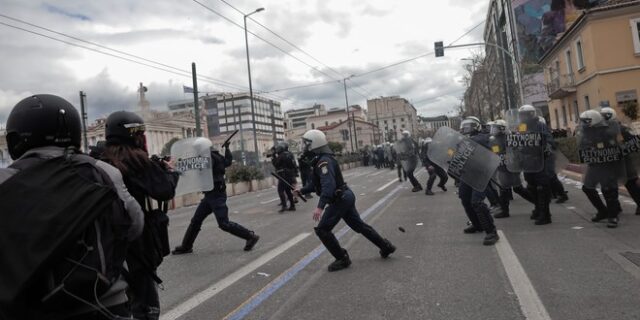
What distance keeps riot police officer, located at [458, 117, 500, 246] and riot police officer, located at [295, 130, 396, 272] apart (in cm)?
148

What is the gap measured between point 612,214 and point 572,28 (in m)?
29.4

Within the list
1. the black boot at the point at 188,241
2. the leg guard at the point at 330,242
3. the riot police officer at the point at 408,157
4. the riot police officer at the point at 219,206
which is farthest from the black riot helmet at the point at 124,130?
the riot police officer at the point at 408,157

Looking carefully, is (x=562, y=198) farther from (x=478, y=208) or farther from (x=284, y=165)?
(x=284, y=165)

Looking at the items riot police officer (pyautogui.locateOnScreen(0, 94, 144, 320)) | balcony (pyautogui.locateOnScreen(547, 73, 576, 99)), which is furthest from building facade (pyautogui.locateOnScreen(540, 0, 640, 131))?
riot police officer (pyautogui.locateOnScreen(0, 94, 144, 320))

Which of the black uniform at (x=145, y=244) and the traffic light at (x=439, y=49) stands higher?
the traffic light at (x=439, y=49)

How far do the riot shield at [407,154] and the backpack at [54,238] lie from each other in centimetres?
1391

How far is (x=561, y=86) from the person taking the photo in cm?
3509

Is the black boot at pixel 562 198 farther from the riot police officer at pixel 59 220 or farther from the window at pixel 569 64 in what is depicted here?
the window at pixel 569 64

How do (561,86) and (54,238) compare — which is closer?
(54,238)

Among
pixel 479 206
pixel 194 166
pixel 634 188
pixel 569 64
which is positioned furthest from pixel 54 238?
pixel 569 64

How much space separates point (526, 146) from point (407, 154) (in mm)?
7902

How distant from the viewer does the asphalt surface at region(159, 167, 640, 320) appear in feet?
13.6

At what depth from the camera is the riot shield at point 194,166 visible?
6.90 meters

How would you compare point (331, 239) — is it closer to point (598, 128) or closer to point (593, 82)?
point (598, 128)
